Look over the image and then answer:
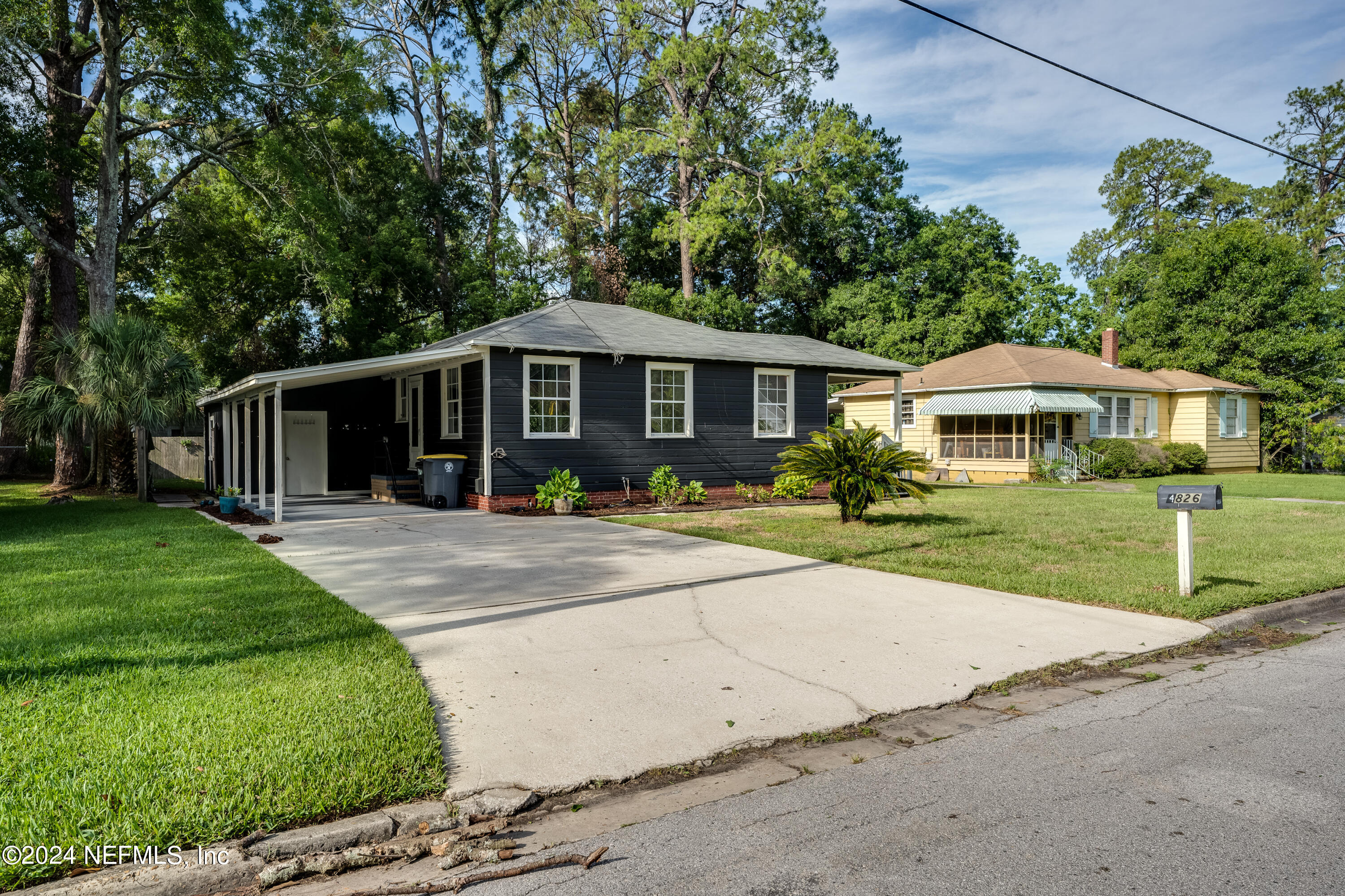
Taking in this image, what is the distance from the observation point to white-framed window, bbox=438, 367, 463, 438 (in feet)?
52.3

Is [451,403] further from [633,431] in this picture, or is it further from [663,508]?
[663,508]

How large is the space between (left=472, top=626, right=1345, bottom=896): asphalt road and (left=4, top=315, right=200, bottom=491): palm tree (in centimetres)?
1668

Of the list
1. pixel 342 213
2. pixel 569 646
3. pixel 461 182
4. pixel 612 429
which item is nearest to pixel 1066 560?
pixel 569 646

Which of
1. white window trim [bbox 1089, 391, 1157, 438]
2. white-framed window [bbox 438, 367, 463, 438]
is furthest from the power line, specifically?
white window trim [bbox 1089, 391, 1157, 438]

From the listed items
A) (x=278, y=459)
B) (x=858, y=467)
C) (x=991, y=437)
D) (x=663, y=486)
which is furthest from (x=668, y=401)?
(x=991, y=437)

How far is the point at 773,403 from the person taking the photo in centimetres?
1850

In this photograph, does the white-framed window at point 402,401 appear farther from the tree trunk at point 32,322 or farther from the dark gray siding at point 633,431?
the tree trunk at point 32,322

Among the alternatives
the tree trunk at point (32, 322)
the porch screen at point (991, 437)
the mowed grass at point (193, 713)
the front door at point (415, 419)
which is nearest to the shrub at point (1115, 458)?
the porch screen at point (991, 437)

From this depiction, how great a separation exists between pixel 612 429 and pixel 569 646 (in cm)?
1082

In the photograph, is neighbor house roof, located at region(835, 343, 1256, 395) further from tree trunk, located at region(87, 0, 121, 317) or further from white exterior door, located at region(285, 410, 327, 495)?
tree trunk, located at region(87, 0, 121, 317)

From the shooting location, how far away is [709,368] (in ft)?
57.3

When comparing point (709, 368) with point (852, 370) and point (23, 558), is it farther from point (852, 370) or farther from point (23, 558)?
point (23, 558)

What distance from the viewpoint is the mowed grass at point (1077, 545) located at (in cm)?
748

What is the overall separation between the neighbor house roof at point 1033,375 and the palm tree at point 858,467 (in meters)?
14.0
